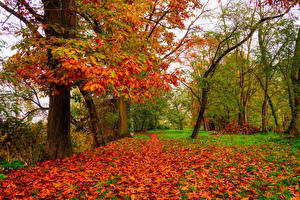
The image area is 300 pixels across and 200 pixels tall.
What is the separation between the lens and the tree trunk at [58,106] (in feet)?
20.6

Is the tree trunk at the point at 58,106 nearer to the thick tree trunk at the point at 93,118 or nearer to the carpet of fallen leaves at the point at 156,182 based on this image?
the carpet of fallen leaves at the point at 156,182

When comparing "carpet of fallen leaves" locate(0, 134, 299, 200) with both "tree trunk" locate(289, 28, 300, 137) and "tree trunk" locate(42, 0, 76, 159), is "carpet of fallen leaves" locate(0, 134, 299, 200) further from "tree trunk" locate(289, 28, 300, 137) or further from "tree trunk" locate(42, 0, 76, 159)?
"tree trunk" locate(289, 28, 300, 137)

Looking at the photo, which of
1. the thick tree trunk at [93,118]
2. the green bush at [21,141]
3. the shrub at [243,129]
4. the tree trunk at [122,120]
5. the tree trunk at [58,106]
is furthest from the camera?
the shrub at [243,129]

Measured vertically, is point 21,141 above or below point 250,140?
above

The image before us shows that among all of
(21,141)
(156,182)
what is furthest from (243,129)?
(21,141)

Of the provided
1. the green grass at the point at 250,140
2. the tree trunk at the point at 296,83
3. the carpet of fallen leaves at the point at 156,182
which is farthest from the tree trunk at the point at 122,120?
the tree trunk at the point at 296,83

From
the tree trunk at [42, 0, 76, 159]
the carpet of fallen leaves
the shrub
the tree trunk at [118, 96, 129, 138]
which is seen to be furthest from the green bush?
the shrub

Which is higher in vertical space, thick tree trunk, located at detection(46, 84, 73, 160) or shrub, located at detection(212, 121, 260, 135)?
thick tree trunk, located at detection(46, 84, 73, 160)

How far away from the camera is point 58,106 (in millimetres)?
6445

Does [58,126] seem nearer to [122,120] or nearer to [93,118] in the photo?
[93,118]

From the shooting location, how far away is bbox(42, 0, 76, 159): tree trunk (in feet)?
20.6

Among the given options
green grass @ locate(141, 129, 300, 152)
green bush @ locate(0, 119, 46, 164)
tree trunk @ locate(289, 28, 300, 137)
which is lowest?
green grass @ locate(141, 129, 300, 152)

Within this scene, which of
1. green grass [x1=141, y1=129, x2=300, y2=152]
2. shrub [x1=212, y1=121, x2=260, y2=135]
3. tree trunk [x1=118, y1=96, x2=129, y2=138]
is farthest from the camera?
shrub [x1=212, y1=121, x2=260, y2=135]

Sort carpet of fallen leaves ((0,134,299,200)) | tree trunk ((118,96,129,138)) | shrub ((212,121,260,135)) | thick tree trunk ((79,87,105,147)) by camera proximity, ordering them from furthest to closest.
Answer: shrub ((212,121,260,135)) < tree trunk ((118,96,129,138)) < thick tree trunk ((79,87,105,147)) < carpet of fallen leaves ((0,134,299,200))
